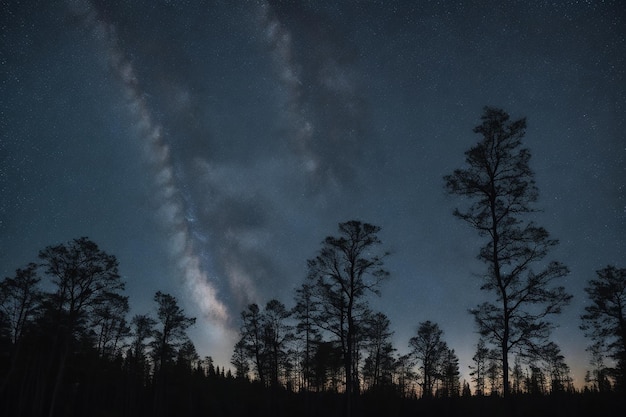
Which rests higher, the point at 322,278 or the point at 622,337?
the point at 322,278

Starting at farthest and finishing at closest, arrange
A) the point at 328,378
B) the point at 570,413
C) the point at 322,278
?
the point at 328,378
the point at 570,413
the point at 322,278

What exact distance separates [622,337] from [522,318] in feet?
53.6

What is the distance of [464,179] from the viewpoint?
49.9ft

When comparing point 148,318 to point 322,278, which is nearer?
point 322,278

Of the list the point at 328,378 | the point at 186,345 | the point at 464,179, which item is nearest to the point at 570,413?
the point at 328,378

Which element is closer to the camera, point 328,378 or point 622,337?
point 622,337

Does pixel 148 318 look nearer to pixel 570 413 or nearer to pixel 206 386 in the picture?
pixel 206 386

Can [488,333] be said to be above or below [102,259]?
below

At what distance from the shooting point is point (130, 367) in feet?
159

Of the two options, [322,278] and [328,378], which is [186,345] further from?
[322,278]

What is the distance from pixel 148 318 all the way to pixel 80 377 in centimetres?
1659

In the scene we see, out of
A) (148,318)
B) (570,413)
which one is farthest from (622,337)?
(148,318)

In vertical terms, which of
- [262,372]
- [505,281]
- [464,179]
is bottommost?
[262,372]

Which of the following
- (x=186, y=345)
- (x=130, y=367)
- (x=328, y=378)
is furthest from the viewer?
(x=130, y=367)
